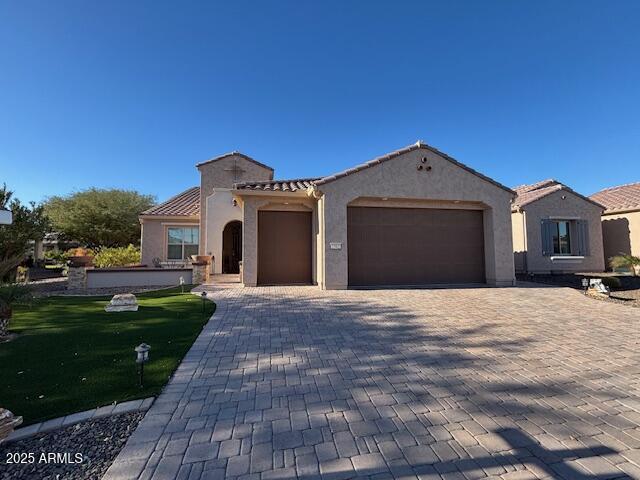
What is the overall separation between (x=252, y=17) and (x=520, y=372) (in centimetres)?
1223

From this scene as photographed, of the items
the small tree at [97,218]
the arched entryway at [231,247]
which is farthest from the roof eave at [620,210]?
the small tree at [97,218]

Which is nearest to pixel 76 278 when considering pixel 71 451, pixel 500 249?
pixel 71 451

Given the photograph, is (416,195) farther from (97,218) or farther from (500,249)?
(97,218)

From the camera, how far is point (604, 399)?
3531 millimetres

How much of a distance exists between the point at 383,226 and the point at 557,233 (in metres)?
12.0

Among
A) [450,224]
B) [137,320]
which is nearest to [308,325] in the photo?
[137,320]

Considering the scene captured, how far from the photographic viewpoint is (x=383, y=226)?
511 inches

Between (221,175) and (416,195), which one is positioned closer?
(416,195)

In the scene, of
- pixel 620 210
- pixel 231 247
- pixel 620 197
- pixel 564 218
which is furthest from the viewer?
pixel 620 197

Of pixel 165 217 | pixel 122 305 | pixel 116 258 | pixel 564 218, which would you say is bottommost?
pixel 122 305

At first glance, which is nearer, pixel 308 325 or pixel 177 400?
pixel 177 400

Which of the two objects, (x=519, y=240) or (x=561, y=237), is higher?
(x=561, y=237)

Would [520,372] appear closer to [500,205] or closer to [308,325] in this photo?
[308,325]

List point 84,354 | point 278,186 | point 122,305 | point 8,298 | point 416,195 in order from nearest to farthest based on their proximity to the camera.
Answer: point 84,354 → point 8,298 → point 122,305 → point 416,195 → point 278,186
